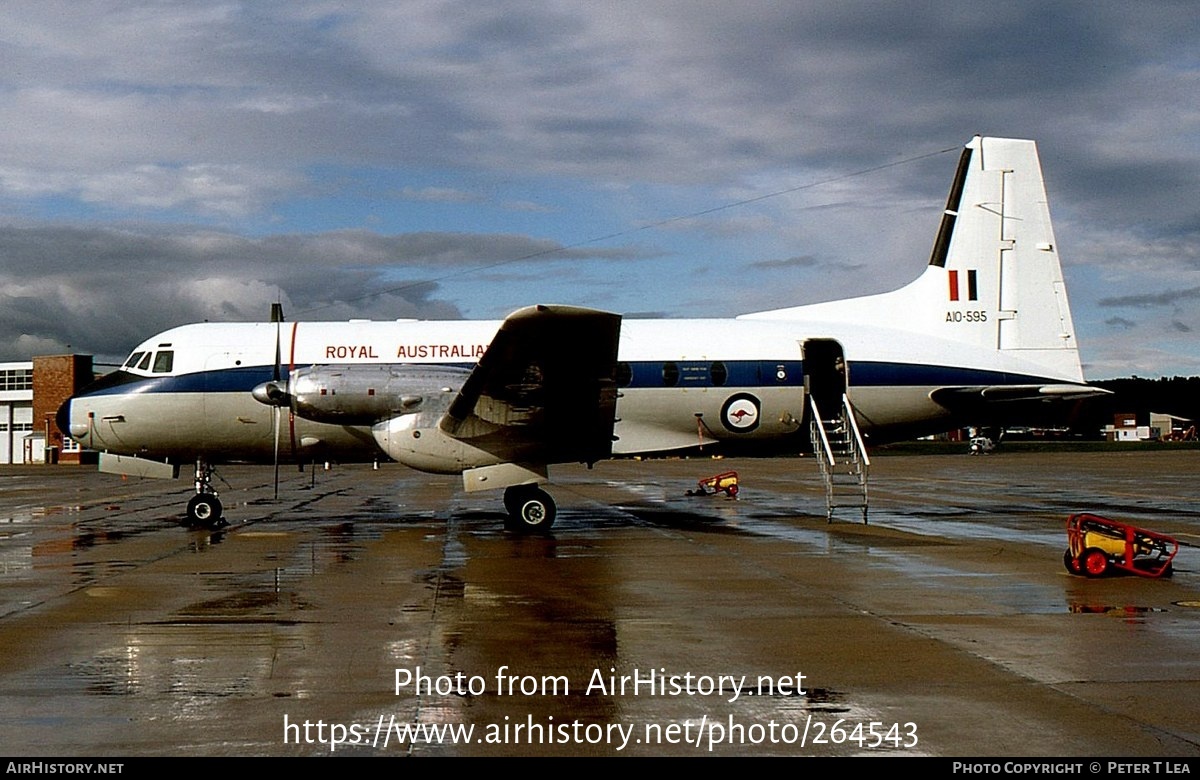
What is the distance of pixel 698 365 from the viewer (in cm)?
1958

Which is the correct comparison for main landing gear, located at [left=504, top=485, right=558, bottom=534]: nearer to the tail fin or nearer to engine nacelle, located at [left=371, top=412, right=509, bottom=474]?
engine nacelle, located at [left=371, top=412, right=509, bottom=474]

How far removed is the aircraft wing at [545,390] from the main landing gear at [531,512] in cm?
70

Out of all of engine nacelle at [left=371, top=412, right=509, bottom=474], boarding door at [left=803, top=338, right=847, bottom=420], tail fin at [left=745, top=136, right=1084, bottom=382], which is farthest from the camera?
tail fin at [left=745, top=136, right=1084, bottom=382]

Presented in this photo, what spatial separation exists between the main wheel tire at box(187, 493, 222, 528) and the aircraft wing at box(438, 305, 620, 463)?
5.42m

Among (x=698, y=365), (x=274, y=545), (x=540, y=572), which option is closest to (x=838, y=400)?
(x=698, y=365)

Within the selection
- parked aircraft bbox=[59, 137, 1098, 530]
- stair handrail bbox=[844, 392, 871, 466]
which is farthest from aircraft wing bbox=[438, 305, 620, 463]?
stair handrail bbox=[844, 392, 871, 466]

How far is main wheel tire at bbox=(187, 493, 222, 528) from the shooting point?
63.7ft

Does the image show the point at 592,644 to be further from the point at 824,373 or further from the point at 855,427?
the point at 824,373

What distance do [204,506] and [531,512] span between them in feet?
21.4

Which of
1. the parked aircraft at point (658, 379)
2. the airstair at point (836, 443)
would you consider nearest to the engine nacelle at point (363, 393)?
the parked aircraft at point (658, 379)

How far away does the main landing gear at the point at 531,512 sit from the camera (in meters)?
17.9

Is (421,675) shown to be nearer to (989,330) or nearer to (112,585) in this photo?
(112,585)

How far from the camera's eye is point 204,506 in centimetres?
1953

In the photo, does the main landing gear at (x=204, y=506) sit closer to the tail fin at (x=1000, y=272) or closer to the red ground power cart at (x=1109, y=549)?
the tail fin at (x=1000, y=272)
